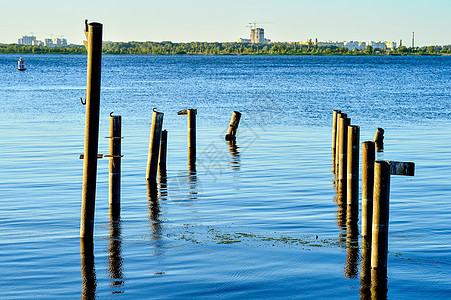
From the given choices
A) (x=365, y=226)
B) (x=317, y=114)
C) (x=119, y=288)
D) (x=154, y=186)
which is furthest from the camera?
(x=317, y=114)

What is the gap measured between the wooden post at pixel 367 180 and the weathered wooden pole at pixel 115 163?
16.8 ft

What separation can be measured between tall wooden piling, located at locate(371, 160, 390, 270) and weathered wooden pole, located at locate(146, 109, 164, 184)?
8676mm

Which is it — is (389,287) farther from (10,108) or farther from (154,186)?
(10,108)

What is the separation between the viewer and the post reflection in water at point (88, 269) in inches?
412

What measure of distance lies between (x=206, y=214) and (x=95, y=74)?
503cm

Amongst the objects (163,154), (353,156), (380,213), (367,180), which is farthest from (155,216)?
(163,154)

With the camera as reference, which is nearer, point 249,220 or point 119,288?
point 119,288

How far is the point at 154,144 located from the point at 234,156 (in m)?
6.71

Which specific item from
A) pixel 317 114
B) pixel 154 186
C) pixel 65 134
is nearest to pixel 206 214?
pixel 154 186

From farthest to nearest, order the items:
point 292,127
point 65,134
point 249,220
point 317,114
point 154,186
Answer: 1. point 317,114
2. point 292,127
3. point 65,134
4. point 154,186
5. point 249,220

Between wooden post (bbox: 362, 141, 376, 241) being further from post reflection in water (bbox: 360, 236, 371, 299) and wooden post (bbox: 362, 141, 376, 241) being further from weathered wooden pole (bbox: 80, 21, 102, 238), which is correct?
weathered wooden pole (bbox: 80, 21, 102, 238)

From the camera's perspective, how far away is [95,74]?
11711 mm

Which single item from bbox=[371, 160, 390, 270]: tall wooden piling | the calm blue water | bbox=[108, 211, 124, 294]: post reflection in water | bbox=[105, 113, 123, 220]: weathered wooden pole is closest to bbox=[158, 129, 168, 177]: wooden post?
the calm blue water

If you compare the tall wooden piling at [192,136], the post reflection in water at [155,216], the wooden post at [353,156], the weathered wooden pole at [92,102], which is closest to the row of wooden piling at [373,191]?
the wooden post at [353,156]
